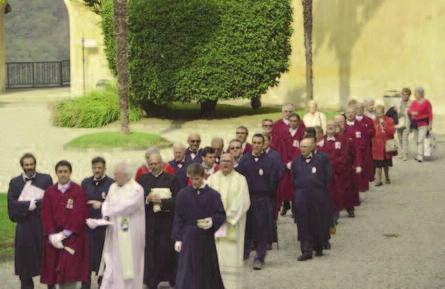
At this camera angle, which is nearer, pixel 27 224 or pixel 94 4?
pixel 27 224

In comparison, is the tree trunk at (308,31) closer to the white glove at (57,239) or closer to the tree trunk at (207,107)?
the tree trunk at (207,107)

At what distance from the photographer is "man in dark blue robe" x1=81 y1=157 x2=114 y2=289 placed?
1341 centimetres

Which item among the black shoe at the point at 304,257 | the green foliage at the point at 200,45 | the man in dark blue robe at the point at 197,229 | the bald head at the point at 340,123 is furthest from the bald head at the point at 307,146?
the green foliage at the point at 200,45

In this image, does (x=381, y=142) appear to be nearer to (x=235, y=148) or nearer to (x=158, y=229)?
(x=235, y=148)

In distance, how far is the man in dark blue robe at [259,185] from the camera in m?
Answer: 15.3

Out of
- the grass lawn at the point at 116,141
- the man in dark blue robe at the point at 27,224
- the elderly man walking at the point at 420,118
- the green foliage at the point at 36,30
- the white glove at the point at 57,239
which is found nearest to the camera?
the white glove at the point at 57,239

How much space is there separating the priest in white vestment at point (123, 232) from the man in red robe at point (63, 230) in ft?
1.00

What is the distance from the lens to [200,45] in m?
29.8

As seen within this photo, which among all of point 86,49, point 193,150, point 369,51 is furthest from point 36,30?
point 193,150

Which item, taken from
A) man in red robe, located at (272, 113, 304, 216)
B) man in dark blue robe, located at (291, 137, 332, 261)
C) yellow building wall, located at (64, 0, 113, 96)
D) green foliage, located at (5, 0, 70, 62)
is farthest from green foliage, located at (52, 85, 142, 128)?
green foliage, located at (5, 0, 70, 62)

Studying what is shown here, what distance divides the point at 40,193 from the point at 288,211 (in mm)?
6719

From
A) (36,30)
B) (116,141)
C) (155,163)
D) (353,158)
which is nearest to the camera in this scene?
(155,163)

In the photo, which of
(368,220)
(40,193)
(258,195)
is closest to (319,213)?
(258,195)

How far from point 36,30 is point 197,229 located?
63.1m
